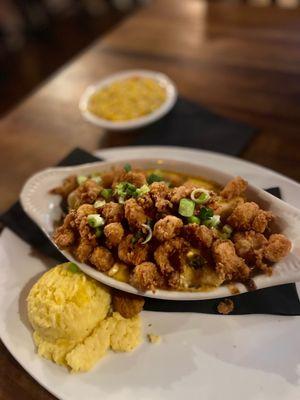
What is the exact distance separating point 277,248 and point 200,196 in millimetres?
334

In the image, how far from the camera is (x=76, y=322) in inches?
56.8

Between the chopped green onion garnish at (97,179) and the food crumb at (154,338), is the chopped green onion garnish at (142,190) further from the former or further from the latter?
the food crumb at (154,338)

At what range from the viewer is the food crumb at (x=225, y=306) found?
1.54 meters

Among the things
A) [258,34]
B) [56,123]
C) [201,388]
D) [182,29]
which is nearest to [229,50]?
[258,34]

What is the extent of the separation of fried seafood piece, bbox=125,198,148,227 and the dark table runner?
0.31 meters

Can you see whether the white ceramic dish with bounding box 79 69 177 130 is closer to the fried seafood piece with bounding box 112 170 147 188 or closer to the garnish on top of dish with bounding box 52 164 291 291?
the fried seafood piece with bounding box 112 170 147 188

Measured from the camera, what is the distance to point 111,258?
153cm

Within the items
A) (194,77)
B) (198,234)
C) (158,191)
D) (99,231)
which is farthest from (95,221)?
(194,77)

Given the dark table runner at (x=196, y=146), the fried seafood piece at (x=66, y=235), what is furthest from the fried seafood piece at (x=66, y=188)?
the fried seafood piece at (x=66, y=235)

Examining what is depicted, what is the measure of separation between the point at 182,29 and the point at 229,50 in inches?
19.4

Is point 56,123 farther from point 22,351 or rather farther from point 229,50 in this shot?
point 22,351

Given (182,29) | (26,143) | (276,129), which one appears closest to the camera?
(276,129)

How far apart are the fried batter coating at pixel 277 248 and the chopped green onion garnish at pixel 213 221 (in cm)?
20

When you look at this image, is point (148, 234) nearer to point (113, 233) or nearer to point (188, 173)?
point (113, 233)
